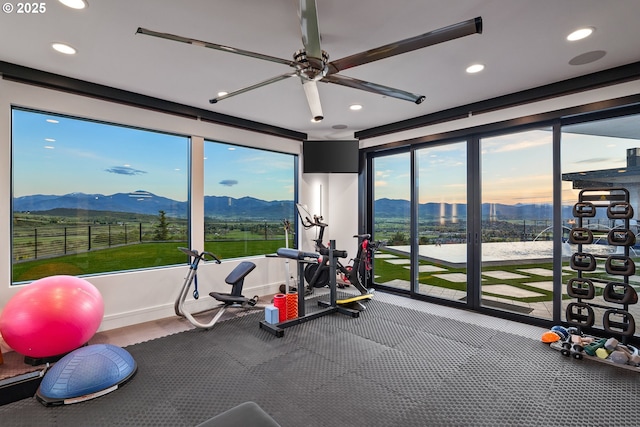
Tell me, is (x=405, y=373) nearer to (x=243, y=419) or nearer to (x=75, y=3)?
(x=243, y=419)

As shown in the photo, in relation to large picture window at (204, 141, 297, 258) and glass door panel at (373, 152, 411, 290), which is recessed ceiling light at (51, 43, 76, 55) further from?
glass door panel at (373, 152, 411, 290)

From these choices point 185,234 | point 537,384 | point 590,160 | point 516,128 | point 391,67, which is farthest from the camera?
point 185,234

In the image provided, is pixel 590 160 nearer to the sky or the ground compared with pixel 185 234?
nearer to the sky

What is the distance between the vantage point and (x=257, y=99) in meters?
4.27

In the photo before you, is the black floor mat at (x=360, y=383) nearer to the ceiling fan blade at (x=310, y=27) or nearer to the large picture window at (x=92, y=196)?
the large picture window at (x=92, y=196)

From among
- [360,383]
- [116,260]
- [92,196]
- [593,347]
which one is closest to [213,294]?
[116,260]

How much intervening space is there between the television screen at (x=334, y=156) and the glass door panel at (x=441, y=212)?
1.17 metres

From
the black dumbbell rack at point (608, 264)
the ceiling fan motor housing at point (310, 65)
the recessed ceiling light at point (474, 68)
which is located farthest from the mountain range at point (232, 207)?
the ceiling fan motor housing at point (310, 65)

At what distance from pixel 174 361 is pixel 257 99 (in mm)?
3311

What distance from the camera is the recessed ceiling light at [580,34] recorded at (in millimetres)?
2564

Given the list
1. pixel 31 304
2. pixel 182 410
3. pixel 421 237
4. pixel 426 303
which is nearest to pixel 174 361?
pixel 182 410

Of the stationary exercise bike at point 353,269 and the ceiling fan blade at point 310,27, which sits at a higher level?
the ceiling fan blade at point 310,27

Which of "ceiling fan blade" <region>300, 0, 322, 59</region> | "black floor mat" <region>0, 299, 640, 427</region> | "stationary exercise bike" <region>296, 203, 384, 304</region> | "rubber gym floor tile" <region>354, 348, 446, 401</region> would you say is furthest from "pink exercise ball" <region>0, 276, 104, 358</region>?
"ceiling fan blade" <region>300, 0, 322, 59</region>

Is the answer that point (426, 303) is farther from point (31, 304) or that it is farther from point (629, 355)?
point (31, 304)
